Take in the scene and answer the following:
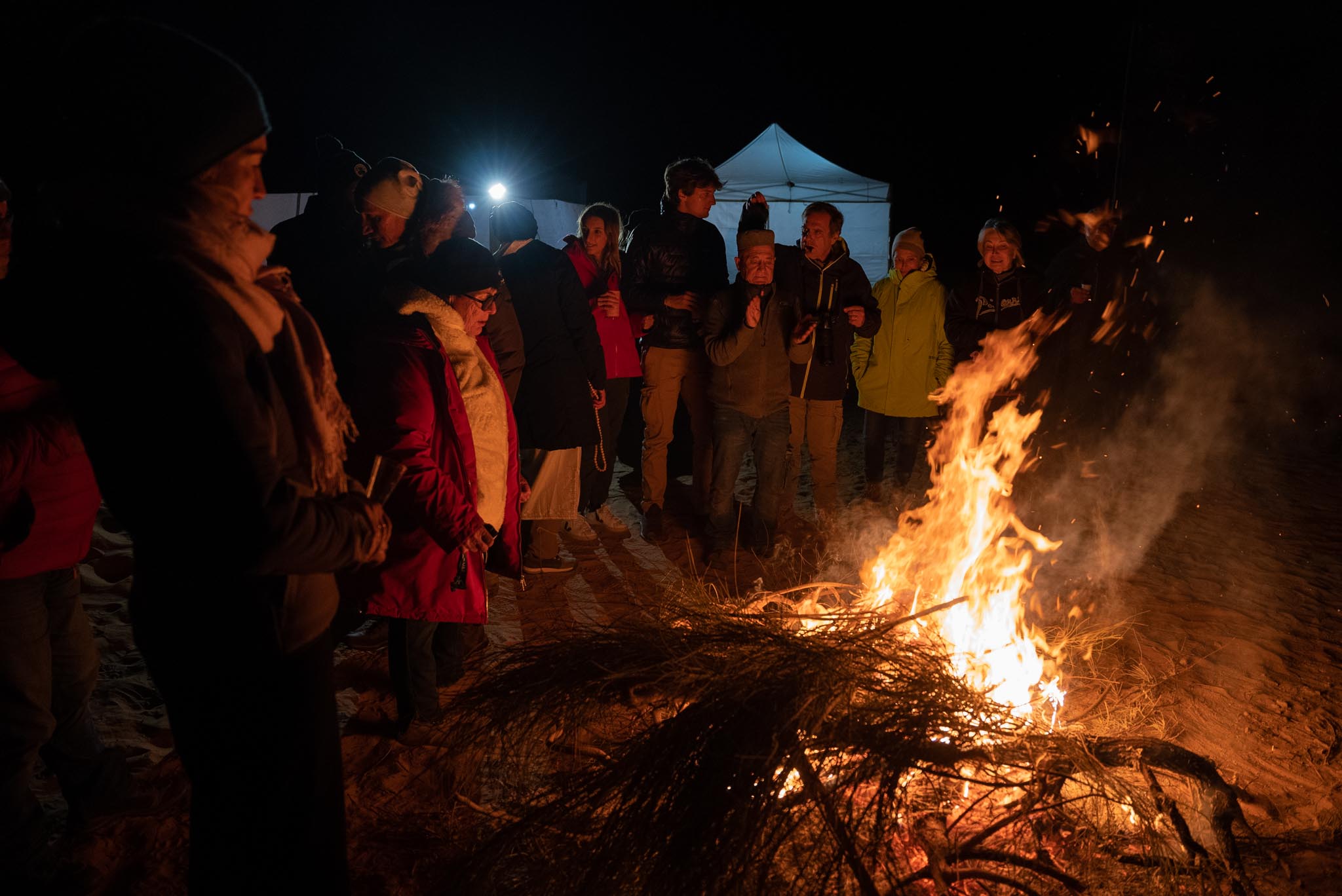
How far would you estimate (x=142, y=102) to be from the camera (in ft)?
4.94

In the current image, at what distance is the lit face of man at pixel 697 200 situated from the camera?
6.02 metres

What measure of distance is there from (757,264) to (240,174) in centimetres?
405

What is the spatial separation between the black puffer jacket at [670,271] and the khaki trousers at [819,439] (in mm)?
964

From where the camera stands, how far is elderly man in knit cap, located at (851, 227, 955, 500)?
22.0 ft

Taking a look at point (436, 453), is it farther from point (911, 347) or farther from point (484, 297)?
point (911, 347)

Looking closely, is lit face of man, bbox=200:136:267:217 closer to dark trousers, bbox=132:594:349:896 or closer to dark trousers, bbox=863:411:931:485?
dark trousers, bbox=132:594:349:896

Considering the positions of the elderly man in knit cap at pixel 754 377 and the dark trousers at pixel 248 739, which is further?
the elderly man in knit cap at pixel 754 377

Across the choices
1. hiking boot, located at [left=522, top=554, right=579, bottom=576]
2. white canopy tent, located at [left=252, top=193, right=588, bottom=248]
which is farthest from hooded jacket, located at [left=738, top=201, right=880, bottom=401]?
white canopy tent, located at [left=252, top=193, right=588, bottom=248]

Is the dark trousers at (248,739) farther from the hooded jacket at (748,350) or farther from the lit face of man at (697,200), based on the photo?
the lit face of man at (697,200)

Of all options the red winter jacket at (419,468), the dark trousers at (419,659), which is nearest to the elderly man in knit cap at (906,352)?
the dark trousers at (419,659)

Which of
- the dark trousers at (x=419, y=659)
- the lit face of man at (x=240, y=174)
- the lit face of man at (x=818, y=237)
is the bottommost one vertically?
the dark trousers at (x=419, y=659)

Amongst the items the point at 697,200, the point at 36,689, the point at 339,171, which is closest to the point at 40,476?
the point at 36,689

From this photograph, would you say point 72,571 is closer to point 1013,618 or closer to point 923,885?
point 923,885

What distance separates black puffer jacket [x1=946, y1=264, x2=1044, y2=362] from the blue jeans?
5.98 ft
